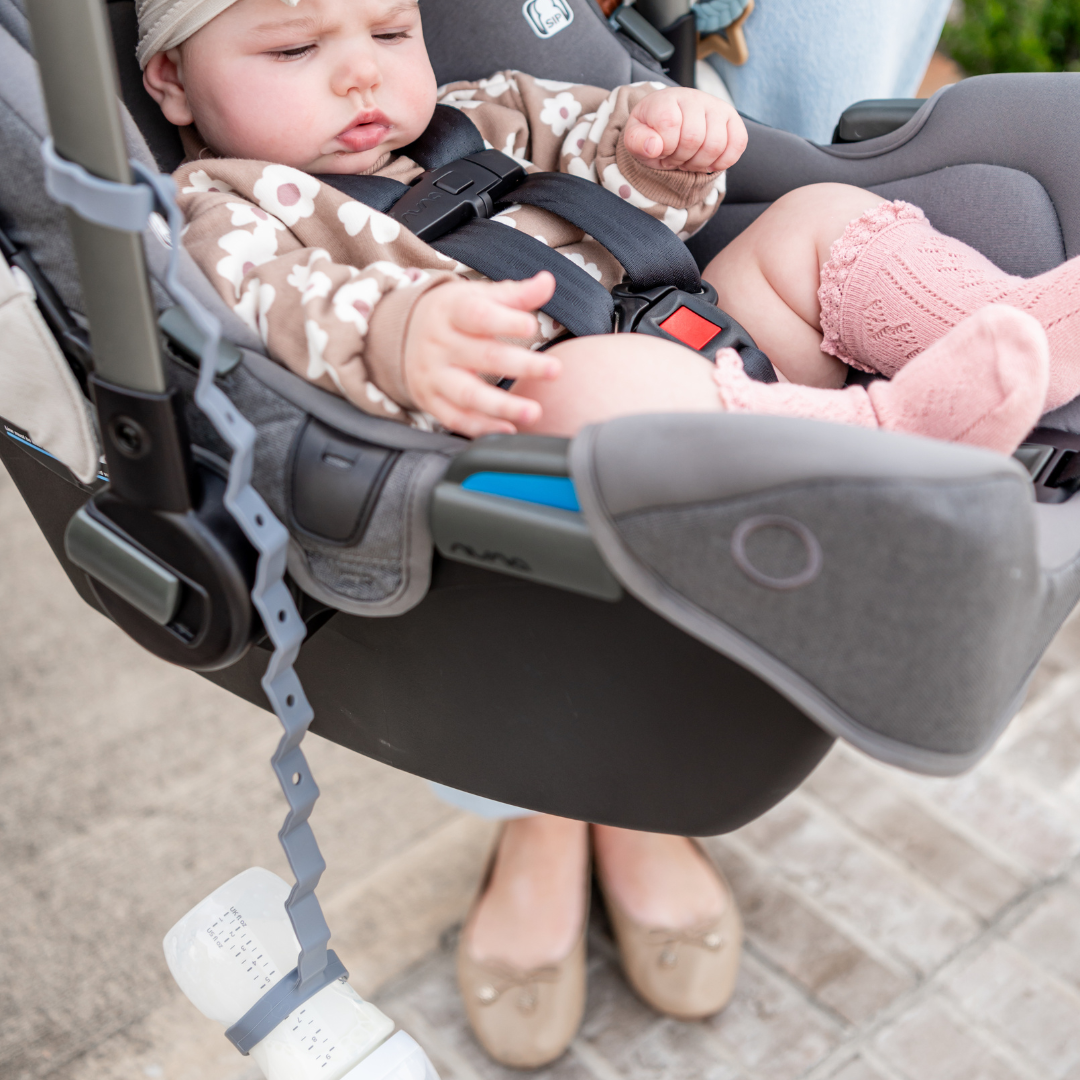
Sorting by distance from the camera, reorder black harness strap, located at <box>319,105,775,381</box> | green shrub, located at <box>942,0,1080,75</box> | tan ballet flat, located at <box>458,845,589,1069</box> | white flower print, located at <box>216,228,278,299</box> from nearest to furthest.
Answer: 1. white flower print, located at <box>216,228,278,299</box>
2. black harness strap, located at <box>319,105,775,381</box>
3. tan ballet flat, located at <box>458,845,589,1069</box>
4. green shrub, located at <box>942,0,1080,75</box>

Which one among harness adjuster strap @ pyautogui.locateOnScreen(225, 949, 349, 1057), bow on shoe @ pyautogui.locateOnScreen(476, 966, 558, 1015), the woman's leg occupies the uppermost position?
harness adjuster strap @ pyautogui.locateOnScreen(225, 949, 349, 1057)

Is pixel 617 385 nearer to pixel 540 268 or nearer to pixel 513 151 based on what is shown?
pixel 540 268

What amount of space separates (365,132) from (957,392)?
1.57ft

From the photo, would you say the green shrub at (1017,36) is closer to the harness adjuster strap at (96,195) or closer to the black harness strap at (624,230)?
the black harness strap at (624,230)

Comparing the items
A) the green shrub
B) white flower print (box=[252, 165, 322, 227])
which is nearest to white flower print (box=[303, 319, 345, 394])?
white flower print (box=[252, 165, 322, 227])

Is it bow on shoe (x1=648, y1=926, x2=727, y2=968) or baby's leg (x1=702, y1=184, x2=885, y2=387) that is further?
bow on shoe (x1=648, y1=926, x2=727, y2=968)

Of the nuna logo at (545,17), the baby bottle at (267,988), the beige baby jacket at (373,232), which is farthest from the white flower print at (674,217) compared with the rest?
the baby bottle at (267,988)

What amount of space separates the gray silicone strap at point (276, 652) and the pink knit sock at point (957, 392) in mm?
238

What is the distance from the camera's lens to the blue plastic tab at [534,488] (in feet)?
1.52

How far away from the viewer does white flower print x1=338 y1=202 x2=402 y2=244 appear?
716mm

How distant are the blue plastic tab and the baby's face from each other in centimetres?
41

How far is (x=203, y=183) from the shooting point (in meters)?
0.75

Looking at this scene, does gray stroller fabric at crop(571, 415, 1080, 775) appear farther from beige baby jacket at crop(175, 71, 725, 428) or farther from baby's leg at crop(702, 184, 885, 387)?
baby's leg at crop(702, 184, 885, 387)

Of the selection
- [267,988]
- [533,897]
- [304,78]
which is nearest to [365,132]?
[304,78]
